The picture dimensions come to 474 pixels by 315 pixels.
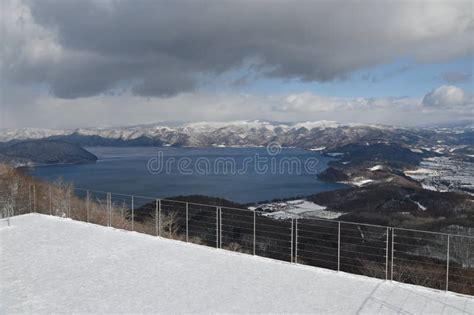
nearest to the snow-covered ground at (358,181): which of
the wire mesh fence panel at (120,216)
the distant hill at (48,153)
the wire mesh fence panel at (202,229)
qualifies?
the wire mesh fence panel at (202,229)

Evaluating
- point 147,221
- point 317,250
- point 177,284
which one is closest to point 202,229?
point 147,221

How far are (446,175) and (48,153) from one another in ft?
242

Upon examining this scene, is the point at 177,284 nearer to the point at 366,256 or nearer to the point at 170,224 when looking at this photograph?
the point at 170,224

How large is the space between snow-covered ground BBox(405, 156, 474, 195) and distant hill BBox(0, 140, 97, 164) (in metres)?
62.5

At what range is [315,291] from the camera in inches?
163

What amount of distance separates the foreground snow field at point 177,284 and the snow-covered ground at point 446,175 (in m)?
54.9

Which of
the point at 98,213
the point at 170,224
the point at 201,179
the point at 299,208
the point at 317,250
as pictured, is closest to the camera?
the point at 170,224

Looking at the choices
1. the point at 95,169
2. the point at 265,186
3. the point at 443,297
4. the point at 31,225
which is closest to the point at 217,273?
the point at 443,297

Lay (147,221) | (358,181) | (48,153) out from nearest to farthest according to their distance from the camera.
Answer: (147,221) → (358,181) → (48,153)

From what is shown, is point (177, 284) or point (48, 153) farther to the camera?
point (48, 153)

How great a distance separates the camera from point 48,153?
71688 millimetres

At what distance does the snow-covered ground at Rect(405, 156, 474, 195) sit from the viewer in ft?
183

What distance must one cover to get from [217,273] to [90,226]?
3606mm

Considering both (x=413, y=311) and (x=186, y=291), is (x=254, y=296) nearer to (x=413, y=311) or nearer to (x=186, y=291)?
(x=186, y=291)
